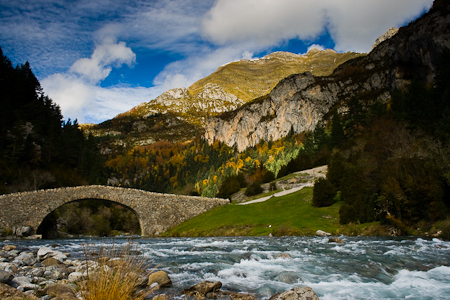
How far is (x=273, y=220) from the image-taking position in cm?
3409

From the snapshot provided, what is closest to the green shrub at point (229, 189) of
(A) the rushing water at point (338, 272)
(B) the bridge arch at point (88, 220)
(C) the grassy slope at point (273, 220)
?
(C) the grassy slope at point (273, 220)

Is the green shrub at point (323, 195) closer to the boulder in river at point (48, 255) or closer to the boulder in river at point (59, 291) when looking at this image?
the boulder in river at point (48, 255)

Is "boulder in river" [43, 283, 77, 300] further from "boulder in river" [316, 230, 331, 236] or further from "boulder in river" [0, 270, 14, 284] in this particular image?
"boulder in river" [316, 230, 331, 236]

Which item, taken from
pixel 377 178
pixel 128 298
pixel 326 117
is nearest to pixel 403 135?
pixel 377 178

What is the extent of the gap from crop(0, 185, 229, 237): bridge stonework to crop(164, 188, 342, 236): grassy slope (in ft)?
12.5

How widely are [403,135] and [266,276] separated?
3107 cm

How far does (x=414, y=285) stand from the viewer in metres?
8.98

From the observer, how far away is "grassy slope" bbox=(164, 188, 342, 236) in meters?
29.1

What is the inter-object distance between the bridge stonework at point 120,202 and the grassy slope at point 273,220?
3.81 m

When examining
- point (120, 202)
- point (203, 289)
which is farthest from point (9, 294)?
point (120, 202)

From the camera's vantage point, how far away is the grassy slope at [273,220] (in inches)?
1146

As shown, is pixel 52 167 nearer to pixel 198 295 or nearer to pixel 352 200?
pixel 352 200

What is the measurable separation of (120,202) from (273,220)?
26.8 meters

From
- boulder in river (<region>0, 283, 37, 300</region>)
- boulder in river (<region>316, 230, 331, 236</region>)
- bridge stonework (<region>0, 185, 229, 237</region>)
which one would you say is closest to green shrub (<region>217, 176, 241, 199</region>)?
bridge stonework (<region>0, 185, 229, 237</region>)
